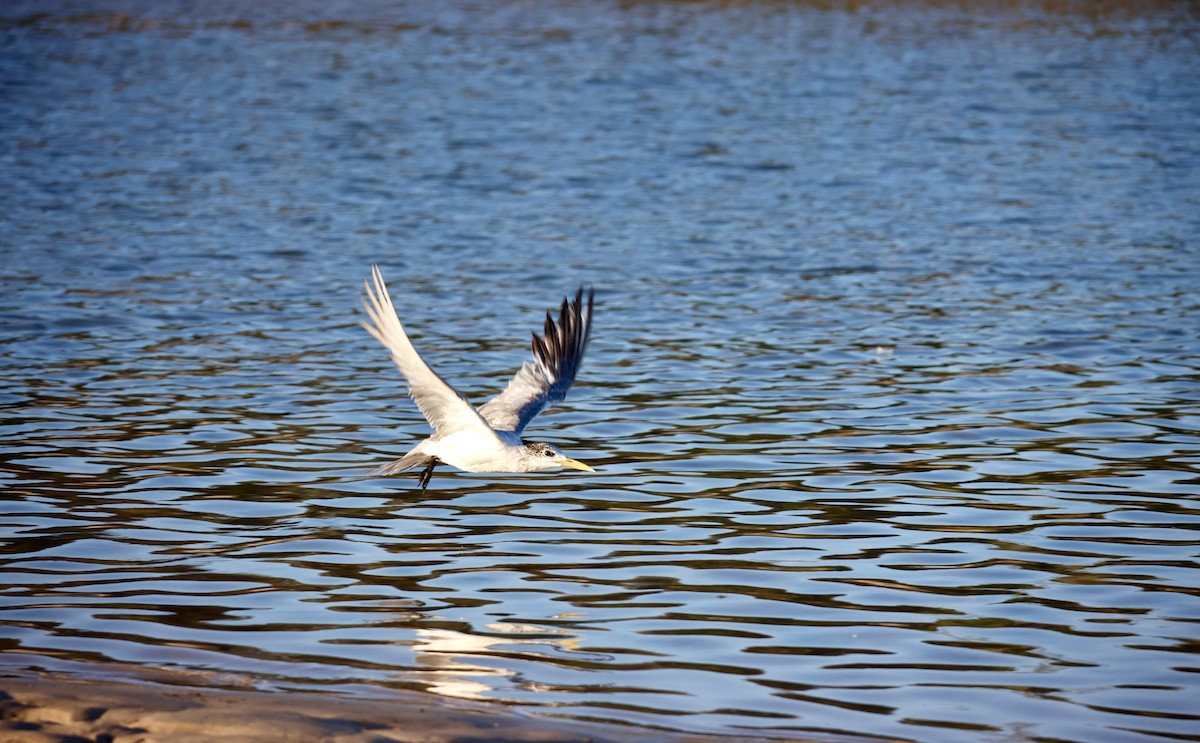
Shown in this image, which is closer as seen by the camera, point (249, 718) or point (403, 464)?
point (249, 718)

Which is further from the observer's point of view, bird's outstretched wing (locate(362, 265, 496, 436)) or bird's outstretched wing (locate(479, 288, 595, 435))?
bird's outstretched wing (locate(479, 288, 595, 435))

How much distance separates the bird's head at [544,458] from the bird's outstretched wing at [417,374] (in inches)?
15.1

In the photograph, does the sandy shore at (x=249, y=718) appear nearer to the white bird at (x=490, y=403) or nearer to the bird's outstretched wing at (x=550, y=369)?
the white bird at (x=490, y=403)

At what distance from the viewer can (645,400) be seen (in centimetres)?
1144

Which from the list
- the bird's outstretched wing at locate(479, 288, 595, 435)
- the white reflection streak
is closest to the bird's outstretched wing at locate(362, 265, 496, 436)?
the bird's outstretched wing at locate(479, 288, 595, 435)

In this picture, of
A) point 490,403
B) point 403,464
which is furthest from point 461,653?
point 490,403

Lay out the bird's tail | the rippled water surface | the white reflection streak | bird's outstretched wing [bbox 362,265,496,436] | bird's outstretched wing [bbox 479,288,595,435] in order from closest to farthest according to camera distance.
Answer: the white reflection streak → the rippled water surface → bird's outstretched wing [bbox 362,265,496,436] → the bird's tail → bird's outstretched wing [bbox 479,288,595,435]

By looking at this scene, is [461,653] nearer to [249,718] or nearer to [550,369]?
[249,718]

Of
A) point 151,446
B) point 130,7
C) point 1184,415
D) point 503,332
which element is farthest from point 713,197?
point 130,7

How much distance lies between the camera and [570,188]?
67.1 feet

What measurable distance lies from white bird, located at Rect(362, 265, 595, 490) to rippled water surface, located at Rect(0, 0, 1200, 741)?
0.43 meters

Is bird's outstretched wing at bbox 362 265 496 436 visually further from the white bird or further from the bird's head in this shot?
the bird's head

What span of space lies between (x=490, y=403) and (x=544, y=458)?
86 cm

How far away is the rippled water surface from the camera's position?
22.0 feet
